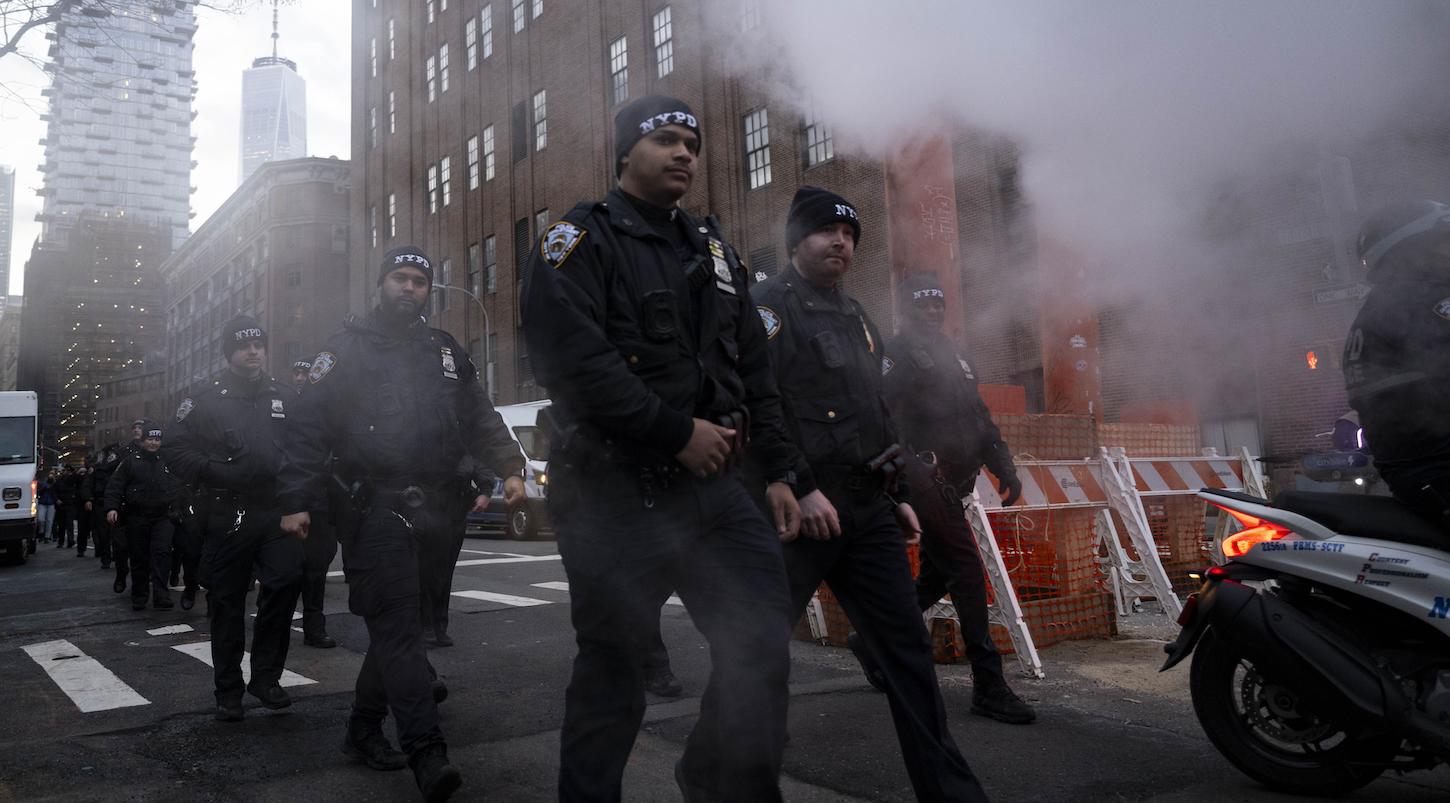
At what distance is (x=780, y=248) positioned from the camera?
68.4 feet

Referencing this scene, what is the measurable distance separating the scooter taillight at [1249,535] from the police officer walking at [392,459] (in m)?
2.40

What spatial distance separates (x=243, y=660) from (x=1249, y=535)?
17.3 ft

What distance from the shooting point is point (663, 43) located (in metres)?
20.9

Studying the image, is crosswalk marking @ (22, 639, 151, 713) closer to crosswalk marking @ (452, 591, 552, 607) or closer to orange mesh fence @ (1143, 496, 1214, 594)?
crosswalk marking @ (452, 591, 552, 607)

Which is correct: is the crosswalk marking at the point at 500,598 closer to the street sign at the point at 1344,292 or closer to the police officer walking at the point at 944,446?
the police officer walking at the point at 944,446

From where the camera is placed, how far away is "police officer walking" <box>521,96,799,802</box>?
2035 millimetres

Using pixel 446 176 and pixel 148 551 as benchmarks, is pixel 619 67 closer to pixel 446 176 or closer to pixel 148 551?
pixel 446 176

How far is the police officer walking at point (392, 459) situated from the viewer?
3283 mm

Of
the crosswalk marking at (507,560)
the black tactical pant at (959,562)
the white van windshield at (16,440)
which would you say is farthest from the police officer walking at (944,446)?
the white van windshield at (16,440)

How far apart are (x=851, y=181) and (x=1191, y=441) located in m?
8.81

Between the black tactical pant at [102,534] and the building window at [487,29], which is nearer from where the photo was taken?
the black tactical pant at [102,534]

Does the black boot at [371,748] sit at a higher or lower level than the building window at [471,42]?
lower

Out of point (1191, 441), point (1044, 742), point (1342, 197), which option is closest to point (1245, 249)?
point (1191, 441)

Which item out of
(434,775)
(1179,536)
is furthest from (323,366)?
(1179,536)
